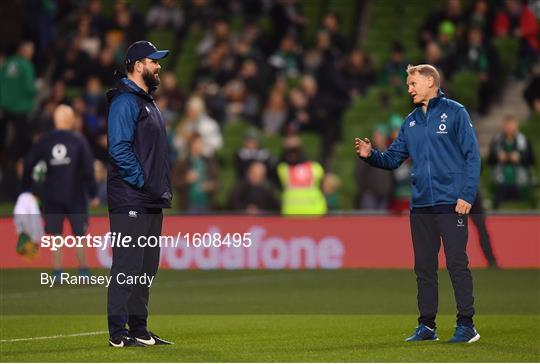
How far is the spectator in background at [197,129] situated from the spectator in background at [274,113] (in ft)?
3.80

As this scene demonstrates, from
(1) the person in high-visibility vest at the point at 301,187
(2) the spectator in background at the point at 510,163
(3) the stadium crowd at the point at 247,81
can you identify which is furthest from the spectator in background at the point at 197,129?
(2) the spectator in background at the point at 510,163

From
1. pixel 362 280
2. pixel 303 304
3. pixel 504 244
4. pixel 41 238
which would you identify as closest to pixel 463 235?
pixel 303 304

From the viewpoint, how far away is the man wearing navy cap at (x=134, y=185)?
11.2 metres

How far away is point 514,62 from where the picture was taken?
83.0ft

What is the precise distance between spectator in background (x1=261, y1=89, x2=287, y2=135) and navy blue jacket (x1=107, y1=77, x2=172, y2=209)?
1370 centimetres

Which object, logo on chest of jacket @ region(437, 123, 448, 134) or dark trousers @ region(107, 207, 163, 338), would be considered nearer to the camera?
dark trousers @ region(107, 207, 163, 338)

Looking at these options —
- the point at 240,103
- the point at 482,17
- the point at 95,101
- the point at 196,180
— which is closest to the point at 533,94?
the point at 482,17

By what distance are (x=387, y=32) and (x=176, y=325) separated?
45.8 ft

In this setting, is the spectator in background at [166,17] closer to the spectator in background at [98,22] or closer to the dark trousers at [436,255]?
the spectator in background at [98,22]

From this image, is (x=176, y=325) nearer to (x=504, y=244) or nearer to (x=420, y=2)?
(x=504, y=244)

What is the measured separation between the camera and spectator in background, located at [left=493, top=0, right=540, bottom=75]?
24.8 m

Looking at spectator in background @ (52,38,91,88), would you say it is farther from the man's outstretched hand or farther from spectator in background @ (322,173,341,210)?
the man's outstretched hand

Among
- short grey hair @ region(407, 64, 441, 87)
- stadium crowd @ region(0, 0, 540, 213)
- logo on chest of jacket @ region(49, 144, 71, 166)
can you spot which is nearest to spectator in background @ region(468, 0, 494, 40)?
stadium crowd @ region(0, 0, 540, 213)

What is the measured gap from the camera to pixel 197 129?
79.8 ft
